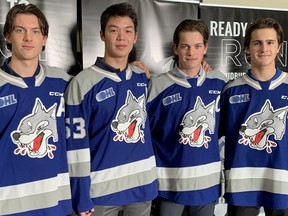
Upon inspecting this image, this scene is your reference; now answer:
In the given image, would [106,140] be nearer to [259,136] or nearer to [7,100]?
[7,100]

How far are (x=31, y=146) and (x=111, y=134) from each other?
36cm

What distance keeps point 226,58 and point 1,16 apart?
178cm

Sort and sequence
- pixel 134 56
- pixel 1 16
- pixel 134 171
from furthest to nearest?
pixel 134 56 < pixel 1 16 < pixel 134 171

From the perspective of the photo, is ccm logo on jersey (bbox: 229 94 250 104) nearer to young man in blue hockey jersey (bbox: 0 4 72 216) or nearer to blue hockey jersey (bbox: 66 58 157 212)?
blue hockey jersey (bbox: 66 58 157 212)

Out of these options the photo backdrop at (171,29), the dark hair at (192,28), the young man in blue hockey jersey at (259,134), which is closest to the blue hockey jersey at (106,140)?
the dark hair at (192,28)

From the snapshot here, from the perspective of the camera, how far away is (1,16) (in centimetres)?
237

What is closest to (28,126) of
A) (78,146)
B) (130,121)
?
(78,146)

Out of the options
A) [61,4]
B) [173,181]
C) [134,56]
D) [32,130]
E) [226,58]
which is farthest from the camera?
[226,58]

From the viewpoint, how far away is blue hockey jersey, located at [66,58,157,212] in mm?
1632

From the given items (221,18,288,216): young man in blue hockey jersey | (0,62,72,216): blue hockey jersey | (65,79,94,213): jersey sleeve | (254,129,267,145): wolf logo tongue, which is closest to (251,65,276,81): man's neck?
(221,18,288,216): young man in blue hockey jersey

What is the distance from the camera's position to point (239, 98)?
6.14 feet

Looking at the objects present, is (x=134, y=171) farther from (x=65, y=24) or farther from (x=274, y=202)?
(x=65, y=24)

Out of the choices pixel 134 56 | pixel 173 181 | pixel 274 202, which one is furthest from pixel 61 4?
pixel 274 202

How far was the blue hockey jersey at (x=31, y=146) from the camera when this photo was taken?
1.46 m
